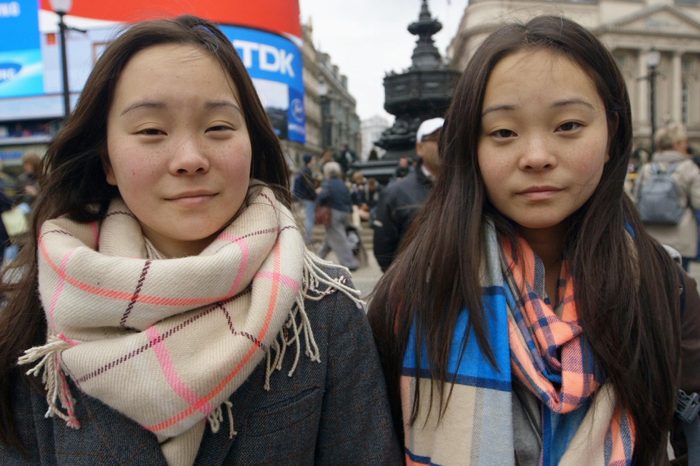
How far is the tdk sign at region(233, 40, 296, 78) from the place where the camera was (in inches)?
938

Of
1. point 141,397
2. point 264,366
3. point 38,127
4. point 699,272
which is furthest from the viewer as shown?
point 38,127

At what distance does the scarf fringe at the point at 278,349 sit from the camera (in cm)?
120

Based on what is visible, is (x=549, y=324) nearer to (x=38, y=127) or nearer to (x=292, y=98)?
(x=292, y=98)

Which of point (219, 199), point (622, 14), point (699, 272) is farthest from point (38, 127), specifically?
point (622, 14)

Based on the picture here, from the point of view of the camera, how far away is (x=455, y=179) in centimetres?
153

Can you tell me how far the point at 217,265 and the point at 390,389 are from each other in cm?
63

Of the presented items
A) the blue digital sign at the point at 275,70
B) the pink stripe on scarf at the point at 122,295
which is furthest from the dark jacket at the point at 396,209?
the blue digital sign at the point at 275,70

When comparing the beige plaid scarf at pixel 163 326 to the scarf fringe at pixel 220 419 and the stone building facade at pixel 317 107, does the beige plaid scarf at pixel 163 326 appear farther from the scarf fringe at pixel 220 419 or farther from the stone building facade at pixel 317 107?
the stone building facade at pixel 317 107

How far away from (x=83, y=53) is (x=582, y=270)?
2694cm

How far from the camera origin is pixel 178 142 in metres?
1.25

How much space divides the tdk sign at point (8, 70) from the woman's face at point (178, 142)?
2881 centimetres

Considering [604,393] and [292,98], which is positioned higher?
[292,98]

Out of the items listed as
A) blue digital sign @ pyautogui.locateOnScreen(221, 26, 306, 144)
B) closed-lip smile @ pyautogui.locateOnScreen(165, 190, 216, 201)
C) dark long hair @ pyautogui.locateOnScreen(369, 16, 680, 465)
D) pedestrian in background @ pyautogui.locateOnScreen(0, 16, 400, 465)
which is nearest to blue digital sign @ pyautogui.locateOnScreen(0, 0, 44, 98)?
blue digital sign @ pyautogui.locateOnScreen(221, 26, 306, 144)

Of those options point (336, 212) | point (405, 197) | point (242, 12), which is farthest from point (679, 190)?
point (242, 12)
